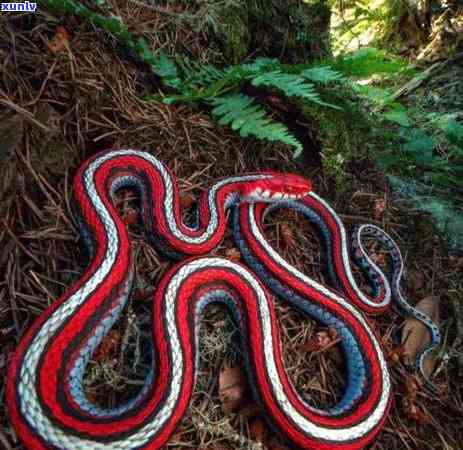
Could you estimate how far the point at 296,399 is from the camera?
9.54 ft

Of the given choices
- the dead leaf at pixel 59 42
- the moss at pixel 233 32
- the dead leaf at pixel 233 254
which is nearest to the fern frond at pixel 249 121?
the moss at pixel 233 32

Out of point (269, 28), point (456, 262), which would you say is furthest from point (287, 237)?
point (269, 28)

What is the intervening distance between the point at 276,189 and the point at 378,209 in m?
1.54

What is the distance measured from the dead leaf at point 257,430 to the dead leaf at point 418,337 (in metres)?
1.68

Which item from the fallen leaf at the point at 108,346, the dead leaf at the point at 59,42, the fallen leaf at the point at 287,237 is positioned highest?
the dead leaf at the point at 59,42

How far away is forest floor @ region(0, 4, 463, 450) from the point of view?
2.71 meters

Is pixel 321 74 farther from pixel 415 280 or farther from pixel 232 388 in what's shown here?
pixel 232 388

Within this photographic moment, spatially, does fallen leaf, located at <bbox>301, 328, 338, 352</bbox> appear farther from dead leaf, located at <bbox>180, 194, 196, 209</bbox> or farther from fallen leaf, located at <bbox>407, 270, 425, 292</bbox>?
dead leaf, located at <bbox>180, 194, 196, 209</bbox>

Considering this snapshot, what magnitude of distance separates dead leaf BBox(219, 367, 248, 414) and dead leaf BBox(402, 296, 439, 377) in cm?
176

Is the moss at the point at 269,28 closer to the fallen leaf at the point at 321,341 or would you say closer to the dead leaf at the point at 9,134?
the dead leaf at the point at 9,134

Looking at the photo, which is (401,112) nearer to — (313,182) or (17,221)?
(313,182)

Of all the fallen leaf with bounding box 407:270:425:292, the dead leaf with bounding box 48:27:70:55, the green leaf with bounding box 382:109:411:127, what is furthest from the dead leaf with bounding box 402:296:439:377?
the dead leaf with bounding box 48:27:70:55

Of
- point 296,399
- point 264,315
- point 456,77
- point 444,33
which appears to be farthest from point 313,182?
point 444,33

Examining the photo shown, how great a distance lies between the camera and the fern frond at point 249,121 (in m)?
3.43
